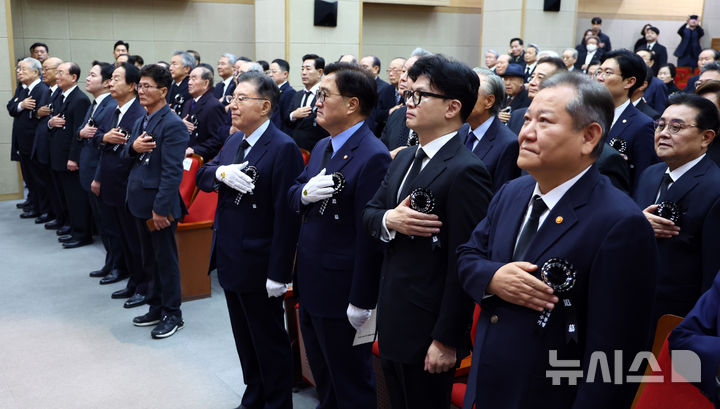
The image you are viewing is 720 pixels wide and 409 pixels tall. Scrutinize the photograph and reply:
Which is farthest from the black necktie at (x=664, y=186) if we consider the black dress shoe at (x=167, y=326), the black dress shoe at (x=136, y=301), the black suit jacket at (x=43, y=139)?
the black suit jacket at (x=43, y=139)

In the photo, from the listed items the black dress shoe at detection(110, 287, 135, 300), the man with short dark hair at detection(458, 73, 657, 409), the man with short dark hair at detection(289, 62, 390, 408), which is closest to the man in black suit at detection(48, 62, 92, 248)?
the black dress shoe at detection(110, 287, 135, 300)

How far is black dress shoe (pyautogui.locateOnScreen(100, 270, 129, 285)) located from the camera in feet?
17.3

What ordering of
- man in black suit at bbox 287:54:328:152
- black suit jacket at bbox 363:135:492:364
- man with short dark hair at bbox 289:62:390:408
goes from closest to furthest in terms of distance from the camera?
black suit jacket at bbox 363:135:492:364 → man with short dark hair at bbox 289:62:390:408 → man in black suit at bbox 287:54:328:152

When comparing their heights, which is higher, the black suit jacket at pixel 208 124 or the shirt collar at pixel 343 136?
the shirt collar at pixel 343 136

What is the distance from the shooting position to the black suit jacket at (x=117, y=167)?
178 inches

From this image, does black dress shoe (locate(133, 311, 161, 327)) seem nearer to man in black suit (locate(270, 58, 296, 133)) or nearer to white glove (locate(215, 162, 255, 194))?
white glove (locate(215, 162, 255, 194))

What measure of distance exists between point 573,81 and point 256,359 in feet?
7.21

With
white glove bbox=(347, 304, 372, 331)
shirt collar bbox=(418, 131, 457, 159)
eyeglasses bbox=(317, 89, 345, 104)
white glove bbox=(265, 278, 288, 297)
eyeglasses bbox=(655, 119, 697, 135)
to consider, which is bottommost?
white glove bbox=(265, 278, 288, 297)

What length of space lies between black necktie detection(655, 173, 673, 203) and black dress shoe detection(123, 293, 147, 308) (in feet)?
11.7

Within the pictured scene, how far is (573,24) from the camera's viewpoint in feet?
40.6

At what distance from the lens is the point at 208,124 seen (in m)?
6.17

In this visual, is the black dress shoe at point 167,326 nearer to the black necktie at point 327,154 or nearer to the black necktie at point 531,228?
the black necktie at point 327,154

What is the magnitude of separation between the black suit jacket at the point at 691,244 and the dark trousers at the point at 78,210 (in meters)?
5.44

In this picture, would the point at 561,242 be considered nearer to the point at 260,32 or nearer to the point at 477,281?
the point at 477,281
